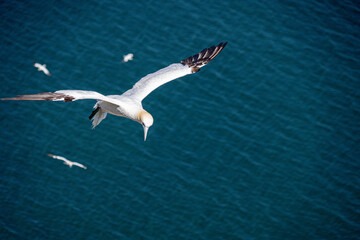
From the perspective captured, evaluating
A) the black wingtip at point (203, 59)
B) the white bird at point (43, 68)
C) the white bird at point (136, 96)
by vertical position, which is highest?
the white bird at point (43, 68)

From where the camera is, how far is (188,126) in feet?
82.3

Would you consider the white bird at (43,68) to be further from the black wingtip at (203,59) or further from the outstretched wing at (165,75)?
the black wingtip at (203,59)

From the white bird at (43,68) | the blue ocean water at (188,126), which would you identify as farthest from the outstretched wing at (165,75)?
the white bird at (43,68)

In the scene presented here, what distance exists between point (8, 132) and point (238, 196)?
1134 centimetres

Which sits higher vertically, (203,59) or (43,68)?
(43,68)

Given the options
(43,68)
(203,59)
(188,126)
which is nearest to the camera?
(203,59)

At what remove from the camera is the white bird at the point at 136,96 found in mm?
13602

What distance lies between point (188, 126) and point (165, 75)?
8564mm

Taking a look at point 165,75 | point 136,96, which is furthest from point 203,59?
point 136,96

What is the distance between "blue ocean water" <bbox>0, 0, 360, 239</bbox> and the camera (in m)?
22.9

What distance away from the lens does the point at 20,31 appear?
2800 cm

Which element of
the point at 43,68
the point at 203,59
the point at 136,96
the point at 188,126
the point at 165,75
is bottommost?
the point at 136,96

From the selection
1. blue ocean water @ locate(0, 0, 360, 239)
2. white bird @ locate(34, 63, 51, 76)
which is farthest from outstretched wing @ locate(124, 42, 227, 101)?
white bird @ locate(34, 63, 51, 76)

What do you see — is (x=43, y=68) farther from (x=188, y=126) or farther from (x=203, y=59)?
(x=203, y=59)
